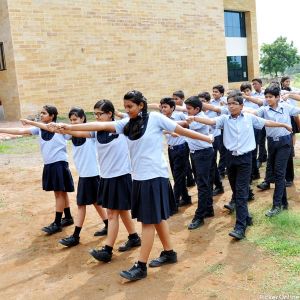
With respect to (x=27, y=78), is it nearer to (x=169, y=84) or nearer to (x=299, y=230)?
(x=169, y=84)

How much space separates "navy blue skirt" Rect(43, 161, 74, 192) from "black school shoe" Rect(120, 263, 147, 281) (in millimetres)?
1736

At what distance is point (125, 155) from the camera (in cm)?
413

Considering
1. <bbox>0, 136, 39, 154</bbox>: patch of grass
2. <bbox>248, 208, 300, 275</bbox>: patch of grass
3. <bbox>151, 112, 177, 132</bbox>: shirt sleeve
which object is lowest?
<bbox>248, 208, 300, 275</bbox>: patch of grass

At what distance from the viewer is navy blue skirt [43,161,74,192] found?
501 cm

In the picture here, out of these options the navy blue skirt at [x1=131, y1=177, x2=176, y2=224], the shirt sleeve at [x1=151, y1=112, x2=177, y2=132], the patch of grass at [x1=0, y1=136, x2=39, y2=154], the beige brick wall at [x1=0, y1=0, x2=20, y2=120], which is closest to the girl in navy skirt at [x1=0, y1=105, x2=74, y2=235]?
the navy blue skirt at [x1=131, y1=177, x2=176, y2=224]

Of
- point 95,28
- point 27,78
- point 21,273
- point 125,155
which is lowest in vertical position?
point 21,273

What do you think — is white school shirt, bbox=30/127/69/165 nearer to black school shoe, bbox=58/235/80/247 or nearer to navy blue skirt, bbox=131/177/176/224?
black school shoe, bbox=58/235/80/247

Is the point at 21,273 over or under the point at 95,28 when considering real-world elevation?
under

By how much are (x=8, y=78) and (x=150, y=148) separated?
44.0 feet

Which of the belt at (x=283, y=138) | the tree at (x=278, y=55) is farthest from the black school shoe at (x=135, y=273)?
the tree at (x=278, y=55)

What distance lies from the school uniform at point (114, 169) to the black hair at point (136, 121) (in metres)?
0.47

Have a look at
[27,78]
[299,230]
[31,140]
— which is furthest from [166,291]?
[27,78]

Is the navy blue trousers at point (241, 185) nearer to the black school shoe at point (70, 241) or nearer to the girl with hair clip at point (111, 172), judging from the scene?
the girl with hair clip at point (111, 172)

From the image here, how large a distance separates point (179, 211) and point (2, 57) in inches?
491
